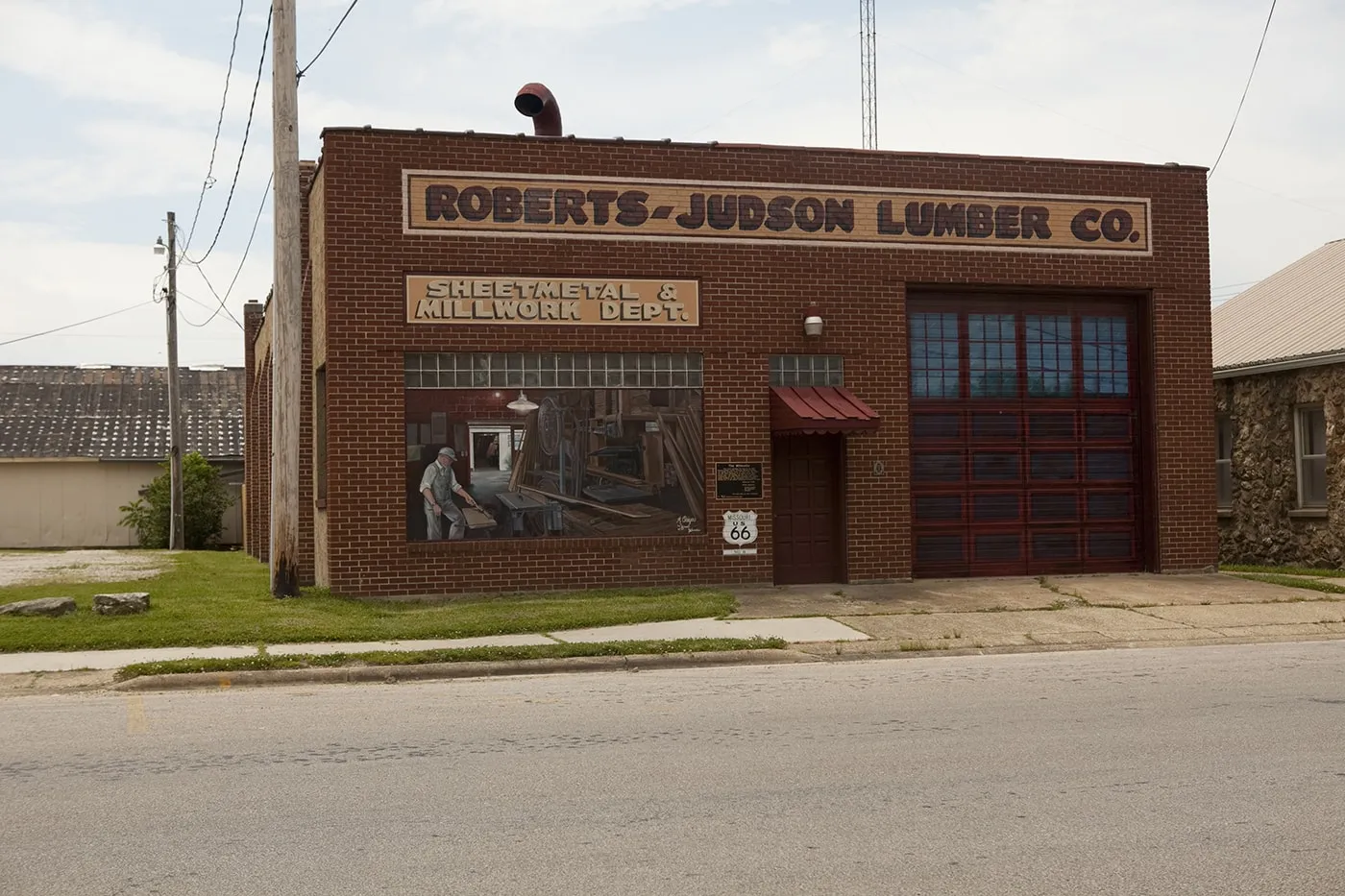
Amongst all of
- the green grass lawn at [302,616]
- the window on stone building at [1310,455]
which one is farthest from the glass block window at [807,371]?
the window on stone building at [1310,455]

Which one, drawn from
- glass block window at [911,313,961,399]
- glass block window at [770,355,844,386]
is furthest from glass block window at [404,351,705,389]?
glass block window at [911,313,961,399]

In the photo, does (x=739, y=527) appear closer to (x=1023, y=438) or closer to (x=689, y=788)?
(x=1023, y=438)

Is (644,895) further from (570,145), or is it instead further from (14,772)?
(570,145)

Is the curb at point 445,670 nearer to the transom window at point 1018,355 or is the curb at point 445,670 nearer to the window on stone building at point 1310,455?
the transom window at point 1018,355

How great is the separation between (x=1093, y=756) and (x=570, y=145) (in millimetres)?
11493

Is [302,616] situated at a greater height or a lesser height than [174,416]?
lesser

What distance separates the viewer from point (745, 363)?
1770cm

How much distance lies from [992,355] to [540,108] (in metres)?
Result: 7.10

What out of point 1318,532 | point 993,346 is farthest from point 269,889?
point 1318,532

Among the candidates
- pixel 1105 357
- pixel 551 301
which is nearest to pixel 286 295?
pixel 551 301

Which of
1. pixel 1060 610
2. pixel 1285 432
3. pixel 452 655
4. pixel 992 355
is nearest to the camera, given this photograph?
pixel 452 655

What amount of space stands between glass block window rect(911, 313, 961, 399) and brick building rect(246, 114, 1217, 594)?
0.14 ft

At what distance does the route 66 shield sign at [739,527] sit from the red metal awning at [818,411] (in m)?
1.18

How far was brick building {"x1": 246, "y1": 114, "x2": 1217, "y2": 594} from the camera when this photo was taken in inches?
659
